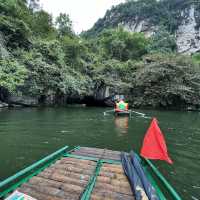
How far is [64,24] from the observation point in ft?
113

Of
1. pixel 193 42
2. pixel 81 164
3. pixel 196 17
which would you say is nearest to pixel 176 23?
pixel 196 17

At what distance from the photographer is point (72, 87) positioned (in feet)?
66.2

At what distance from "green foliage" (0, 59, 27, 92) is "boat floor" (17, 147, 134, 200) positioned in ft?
40.3

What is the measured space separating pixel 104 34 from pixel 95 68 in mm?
23378

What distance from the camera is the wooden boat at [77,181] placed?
2703 mm

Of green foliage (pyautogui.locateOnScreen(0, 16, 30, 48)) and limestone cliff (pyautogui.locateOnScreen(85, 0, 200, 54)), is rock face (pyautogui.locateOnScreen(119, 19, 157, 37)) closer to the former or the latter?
limestone cliff (pyautogui.locateOnScreen(85, 0, 200, 54))

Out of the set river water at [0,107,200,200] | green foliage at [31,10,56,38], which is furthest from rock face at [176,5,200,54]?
river water at [0,107,200,200]

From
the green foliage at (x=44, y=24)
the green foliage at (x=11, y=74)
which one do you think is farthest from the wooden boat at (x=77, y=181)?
the green foliage at (x=44, y=24)

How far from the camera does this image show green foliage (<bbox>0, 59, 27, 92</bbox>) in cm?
1460

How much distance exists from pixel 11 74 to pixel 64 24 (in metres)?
22.4

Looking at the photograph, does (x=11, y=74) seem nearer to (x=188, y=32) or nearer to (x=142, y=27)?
(x=188, y=32)

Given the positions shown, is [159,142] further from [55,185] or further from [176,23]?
[176,23]

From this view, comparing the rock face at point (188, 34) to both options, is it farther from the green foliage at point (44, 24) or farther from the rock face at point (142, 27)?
the green foliage at point (44, 24)

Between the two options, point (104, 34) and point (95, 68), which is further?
point (104, 34)
